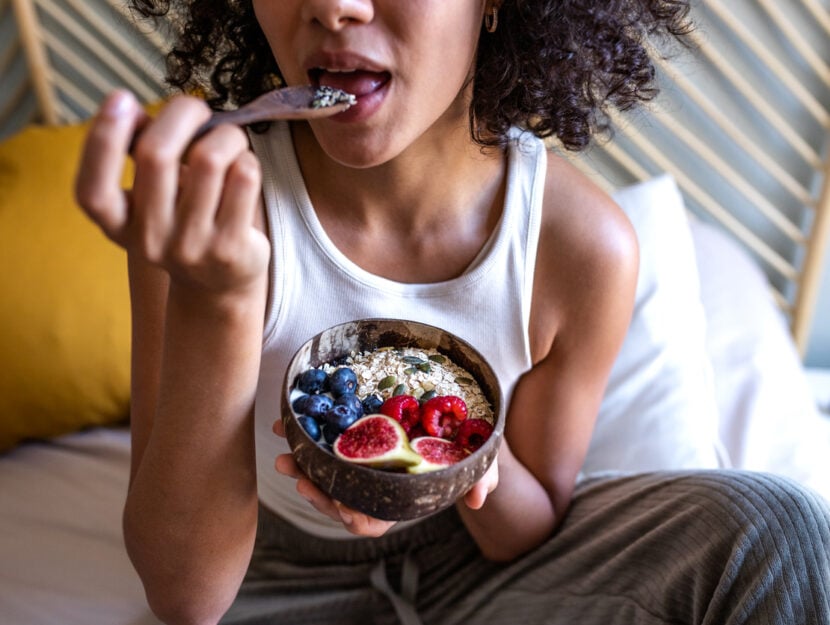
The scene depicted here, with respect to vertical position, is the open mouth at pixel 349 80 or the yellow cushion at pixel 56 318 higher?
the open mouth at pixel 349 80

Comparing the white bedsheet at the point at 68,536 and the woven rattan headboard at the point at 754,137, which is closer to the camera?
the white bedsheet at the point at 68,536

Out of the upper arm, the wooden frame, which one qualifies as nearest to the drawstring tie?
the upper arm

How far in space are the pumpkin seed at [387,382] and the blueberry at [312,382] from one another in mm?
43

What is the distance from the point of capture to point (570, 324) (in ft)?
2.85

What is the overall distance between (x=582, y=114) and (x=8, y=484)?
37.1 inches

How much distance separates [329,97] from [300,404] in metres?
0.23

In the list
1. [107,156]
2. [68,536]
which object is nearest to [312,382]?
[107,156]

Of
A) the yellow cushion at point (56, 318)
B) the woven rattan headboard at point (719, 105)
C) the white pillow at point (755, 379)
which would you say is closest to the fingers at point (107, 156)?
Answer: the yellow cushion at point (56, 318)

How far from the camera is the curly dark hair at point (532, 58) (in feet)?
2.67

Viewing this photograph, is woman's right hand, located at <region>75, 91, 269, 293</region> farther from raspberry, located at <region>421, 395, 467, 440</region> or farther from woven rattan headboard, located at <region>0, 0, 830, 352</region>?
woven rattan headboard, located at <region>0, 0, 830, 352</region>

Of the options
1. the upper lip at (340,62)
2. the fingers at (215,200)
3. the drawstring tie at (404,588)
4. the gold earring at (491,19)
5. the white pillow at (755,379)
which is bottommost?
the drawstring tie at (404,588)

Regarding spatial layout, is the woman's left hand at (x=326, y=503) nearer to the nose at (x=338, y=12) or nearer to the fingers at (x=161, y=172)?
the fingers at (x=161, y=172)

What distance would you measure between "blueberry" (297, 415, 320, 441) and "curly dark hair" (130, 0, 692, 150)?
0.42m

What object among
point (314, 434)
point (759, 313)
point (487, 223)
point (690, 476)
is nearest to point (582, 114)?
point (487, 223)
